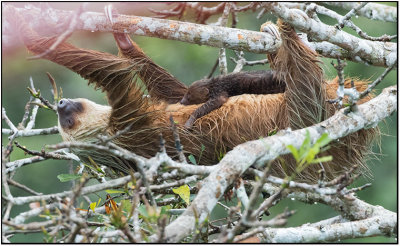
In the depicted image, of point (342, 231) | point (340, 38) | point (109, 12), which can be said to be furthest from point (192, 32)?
point (342, 231)

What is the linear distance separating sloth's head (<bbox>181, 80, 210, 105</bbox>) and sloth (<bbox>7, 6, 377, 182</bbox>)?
18cm

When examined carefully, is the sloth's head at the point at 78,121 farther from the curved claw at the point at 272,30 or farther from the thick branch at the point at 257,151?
the thick branch at the point at 257,151

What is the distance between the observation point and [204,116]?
4.76m

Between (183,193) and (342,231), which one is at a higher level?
(183,193)

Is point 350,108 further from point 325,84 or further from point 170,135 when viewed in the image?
point 170,135

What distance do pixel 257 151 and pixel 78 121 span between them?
2023 mm

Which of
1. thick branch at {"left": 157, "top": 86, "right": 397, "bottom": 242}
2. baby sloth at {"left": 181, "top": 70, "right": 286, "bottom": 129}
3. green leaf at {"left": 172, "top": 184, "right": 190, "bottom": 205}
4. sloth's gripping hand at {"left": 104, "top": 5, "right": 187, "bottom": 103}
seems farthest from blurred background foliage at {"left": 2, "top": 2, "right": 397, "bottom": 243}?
thick branch at {"left": 157, "top": 86, "right": 397, "bottom": 242}

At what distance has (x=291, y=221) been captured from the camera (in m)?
9.96

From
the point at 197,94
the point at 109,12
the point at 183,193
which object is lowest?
the point at 183,193

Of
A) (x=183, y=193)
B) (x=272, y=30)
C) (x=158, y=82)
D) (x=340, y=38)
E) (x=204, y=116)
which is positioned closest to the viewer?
(x=183, y=193)

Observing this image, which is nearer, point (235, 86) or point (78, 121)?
point (78, 121)

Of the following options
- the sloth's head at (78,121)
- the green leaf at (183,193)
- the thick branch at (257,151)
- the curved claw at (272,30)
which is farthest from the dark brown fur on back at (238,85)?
the green leaf at (183,193)

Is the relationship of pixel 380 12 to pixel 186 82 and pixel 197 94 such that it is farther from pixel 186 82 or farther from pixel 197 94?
pixel 186 82

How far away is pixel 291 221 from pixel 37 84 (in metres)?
5.11
